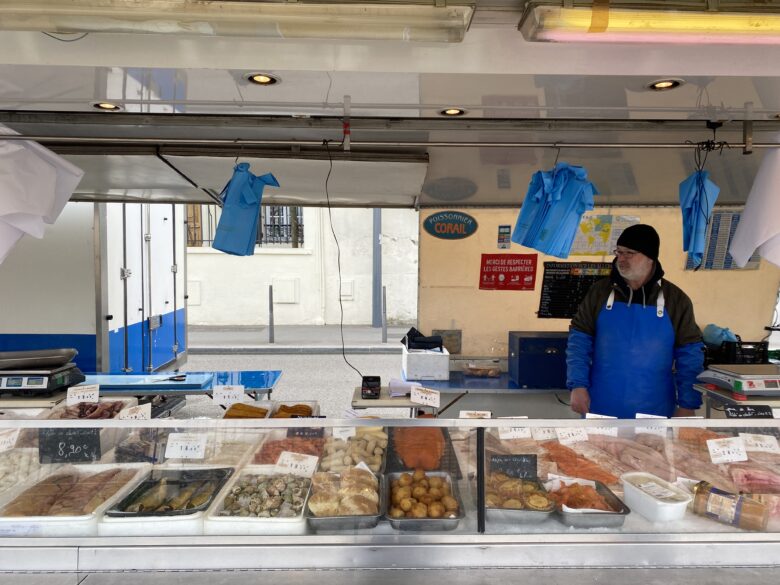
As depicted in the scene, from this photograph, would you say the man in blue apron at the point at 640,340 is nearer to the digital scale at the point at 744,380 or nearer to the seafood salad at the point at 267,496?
the digital scale at the point at 744,380

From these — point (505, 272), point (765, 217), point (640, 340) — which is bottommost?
point (640, 340)

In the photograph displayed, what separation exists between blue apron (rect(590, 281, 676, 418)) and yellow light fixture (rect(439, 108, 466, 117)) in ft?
5.48

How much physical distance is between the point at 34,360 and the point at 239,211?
87.9 inches

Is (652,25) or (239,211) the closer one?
(652,25)

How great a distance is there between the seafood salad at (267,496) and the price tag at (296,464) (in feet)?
0.11

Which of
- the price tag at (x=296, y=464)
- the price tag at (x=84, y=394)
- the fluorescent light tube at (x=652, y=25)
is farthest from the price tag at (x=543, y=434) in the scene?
the price tag at (x=84, y=394)

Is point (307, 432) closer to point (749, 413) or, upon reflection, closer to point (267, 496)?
point (267, 496)

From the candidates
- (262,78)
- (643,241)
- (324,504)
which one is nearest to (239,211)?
(262,78)

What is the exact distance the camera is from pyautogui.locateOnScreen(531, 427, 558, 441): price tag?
7.97 ft

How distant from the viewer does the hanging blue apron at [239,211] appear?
3301 millimetres

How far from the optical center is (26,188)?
315cm

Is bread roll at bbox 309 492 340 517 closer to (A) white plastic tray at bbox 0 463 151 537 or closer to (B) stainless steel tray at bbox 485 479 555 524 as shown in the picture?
(B) stainless steel tray at bbox 485 479 555 524

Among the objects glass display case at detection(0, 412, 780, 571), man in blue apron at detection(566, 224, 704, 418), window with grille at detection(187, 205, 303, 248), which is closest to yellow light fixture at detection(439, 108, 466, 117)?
man in blue apron at detection(566, 224, 704, 418)

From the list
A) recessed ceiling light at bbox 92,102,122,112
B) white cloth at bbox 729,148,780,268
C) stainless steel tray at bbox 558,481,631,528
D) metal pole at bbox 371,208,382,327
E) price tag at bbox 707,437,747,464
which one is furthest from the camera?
metal pole at bbox 371,208,382,327
